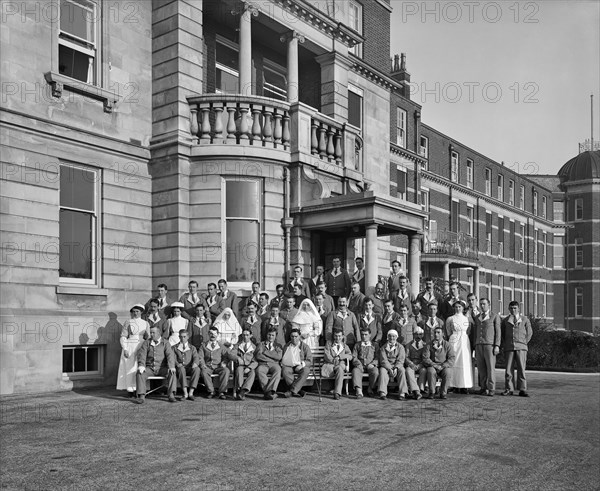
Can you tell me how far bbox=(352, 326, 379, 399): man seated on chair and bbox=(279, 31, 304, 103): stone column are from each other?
8390 mm

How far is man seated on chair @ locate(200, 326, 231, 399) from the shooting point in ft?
43.1

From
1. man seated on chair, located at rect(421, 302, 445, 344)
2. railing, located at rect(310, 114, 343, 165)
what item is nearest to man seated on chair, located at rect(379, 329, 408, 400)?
man seated on chair, located at rect(421, 302, 445, 344)

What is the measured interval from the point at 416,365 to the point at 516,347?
7.28ft

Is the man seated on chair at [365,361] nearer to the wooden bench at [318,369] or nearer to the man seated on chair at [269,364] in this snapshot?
the wooden bench at [318,369]

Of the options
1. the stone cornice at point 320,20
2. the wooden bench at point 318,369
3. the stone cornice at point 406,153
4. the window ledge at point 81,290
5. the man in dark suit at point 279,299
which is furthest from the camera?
the stone cornice at point 406,153

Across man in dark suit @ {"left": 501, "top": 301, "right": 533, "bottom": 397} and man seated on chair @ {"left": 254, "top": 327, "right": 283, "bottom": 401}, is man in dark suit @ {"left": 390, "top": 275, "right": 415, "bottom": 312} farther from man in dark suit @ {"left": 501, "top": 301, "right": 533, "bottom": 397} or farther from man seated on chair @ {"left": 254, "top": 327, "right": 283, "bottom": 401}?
man seated on chair @ {"left": 254, "top": 327, "right": 283, "bottom": 401}

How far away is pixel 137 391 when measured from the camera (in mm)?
12781

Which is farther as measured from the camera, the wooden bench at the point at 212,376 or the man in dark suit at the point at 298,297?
the man in dark suit at the point at 298,297

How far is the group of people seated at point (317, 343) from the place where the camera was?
13195 millimetres

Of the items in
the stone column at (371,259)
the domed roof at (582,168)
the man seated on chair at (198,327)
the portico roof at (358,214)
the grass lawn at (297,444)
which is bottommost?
the grass lawn at (297,444)

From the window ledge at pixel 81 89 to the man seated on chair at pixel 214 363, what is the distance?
6.32 m

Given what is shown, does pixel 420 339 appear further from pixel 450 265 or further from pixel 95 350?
pixel 450 265

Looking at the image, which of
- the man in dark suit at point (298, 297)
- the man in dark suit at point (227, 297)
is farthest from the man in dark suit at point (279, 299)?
the man in dark suit at point (227, 297)

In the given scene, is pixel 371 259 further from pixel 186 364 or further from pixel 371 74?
pixel 371 74
